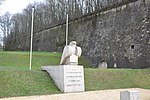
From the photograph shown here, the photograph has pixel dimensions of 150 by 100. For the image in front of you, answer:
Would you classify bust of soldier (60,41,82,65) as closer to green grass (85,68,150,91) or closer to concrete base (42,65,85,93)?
concrete base (42,65,85,93)

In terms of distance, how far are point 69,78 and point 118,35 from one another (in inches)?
440

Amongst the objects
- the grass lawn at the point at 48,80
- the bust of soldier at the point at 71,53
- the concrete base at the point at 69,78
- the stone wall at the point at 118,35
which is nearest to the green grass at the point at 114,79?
the grass lawn at the point at 48,80

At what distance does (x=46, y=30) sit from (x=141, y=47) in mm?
18865

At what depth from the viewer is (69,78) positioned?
10555mm

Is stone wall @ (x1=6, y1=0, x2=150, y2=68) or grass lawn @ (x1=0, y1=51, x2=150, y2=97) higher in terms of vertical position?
stone wall @ (x1=6, y1=0, x2=150, y2=68)

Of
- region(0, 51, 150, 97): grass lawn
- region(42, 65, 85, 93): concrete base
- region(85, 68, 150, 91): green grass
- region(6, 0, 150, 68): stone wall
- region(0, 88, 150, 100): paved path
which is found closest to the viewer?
region(0, 88, 150, 100): paved path

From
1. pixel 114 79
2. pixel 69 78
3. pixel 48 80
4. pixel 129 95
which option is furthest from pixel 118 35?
pixel 129 95

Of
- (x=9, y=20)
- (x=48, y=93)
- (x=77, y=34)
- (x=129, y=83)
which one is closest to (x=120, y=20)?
(x=77, y=34)

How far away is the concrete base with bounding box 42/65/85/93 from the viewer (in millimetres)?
10448

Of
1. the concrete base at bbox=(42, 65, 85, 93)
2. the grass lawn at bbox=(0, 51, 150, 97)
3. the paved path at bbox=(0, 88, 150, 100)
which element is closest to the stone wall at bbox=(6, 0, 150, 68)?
the grass lawn at bbox=(0, 51, 150, 97)

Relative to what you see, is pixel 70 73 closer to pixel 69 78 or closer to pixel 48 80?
pixel 69 78

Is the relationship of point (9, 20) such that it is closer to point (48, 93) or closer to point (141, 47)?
point (141, 47)

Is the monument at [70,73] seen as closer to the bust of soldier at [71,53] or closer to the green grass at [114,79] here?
the bust of soldier at [71,53]

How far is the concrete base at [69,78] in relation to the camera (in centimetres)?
1045
